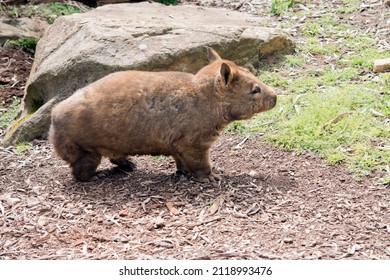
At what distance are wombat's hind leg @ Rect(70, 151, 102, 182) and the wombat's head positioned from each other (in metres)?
1.62

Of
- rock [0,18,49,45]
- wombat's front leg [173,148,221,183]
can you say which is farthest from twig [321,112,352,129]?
rock [0,18,49,45]

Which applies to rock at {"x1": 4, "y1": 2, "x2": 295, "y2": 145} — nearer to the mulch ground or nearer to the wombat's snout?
the mulch ground

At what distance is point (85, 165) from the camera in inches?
295

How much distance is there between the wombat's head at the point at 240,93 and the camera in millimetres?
7324

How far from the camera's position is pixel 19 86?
11.2 meters

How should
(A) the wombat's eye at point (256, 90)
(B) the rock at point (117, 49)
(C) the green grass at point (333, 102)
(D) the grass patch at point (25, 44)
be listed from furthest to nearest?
(D) the grass patch at point (25, 44) → (B) the rock at point (117, 49) → (C) the green grass at point (333, 102) → (A) the wombat's eye at point (256, 90)

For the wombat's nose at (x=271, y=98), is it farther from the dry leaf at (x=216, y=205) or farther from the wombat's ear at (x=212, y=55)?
the dry leaf at (x=216, y=205)

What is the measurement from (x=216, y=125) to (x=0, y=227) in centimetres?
258

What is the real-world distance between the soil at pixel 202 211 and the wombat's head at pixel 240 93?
74 cm

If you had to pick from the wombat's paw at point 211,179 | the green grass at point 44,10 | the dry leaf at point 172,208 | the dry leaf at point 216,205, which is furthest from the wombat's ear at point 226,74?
the green grass at point 44,10

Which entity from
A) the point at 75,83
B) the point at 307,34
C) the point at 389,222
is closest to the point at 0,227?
the point at 75,83

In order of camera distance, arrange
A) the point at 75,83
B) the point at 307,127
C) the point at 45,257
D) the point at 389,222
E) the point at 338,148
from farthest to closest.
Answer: the point at 75,83, the point at 307,127, the point at 338,148, the point at 389,222, the point at 45,257

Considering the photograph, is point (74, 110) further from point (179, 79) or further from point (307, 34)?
point (307, 34)

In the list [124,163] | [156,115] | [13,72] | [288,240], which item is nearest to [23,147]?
[124,163]
